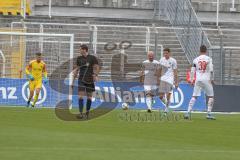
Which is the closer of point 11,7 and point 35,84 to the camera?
point 35,84

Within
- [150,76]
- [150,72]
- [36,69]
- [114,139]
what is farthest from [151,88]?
[114,139]

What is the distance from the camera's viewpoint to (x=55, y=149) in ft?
47.6

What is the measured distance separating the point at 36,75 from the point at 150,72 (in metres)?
5.22

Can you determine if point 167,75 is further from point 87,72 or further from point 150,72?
point 87,72

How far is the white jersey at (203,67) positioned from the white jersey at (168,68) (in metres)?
2.58

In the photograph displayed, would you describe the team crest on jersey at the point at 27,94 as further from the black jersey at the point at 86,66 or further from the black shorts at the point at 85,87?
the black jersey at the point at 86,66

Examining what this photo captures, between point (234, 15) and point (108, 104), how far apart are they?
13756 mm

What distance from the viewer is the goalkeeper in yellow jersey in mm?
31727

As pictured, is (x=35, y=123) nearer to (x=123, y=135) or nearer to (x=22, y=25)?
(x=123, y=135)

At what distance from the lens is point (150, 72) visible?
29266 mm

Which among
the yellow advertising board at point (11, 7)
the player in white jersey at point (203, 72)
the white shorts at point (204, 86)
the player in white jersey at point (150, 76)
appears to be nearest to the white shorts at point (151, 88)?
the player in white jersey at point (150, 76)

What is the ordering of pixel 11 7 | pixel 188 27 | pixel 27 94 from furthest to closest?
pixel 11 7, pixel 188 27, pixel 27 94

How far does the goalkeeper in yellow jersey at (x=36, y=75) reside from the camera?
31.7 meters

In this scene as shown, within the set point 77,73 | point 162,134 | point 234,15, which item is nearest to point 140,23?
point 234,15
